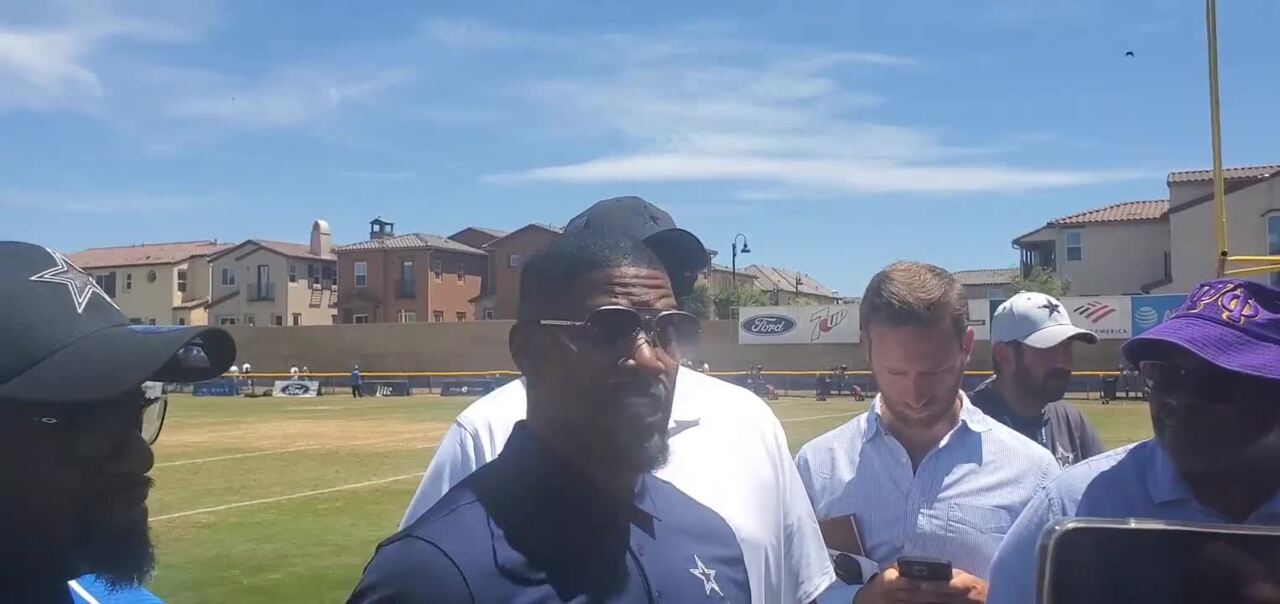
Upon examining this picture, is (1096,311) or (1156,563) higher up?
(1096,311)

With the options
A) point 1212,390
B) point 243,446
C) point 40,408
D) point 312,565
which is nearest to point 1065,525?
point 1212,390

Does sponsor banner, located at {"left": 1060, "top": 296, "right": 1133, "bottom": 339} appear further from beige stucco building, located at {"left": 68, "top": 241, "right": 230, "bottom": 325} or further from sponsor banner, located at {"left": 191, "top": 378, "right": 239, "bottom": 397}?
beige stucco building, located at {"left": 68, "top": 241, "right": 230, "bottom": 325}

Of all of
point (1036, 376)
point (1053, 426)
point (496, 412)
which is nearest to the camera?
point (496, 412)

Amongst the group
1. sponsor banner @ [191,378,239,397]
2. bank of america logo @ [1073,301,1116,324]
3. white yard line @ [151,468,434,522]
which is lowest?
sponsor banner @ [191,378,239,397]

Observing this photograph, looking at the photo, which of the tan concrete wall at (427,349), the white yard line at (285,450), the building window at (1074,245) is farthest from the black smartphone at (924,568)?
the building window at (1074,245)

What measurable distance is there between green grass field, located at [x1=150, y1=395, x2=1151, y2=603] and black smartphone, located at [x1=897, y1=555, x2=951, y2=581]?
23.1 ft

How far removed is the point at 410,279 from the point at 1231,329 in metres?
68.9

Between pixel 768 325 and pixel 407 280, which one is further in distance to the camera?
pixel 407 280

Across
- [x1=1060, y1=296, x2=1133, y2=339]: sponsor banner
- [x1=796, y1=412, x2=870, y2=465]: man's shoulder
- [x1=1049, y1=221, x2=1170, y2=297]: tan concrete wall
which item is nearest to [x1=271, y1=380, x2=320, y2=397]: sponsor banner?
[x1=1060, y1=296, x2=1133, y2=339]: sponsor banner

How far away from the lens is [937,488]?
3580mm

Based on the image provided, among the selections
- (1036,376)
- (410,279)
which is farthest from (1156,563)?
(410,279)

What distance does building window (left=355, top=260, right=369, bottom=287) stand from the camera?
70.2m

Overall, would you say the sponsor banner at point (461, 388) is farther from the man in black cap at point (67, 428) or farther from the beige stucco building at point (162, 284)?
the man in black cap at point (67, 428)

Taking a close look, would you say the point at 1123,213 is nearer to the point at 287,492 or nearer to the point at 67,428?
the point at 287,492
